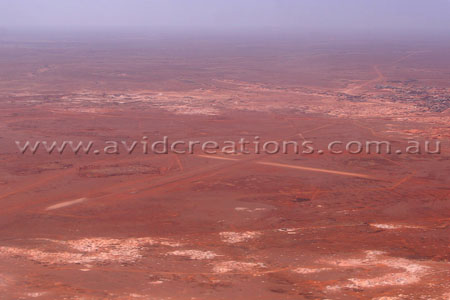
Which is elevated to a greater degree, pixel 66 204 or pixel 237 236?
pixel 66 204

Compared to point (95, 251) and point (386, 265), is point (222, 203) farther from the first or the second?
point (386, 265)

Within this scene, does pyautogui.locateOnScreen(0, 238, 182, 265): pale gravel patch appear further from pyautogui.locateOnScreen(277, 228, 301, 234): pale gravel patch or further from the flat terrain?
pyautogui.locateOnScreen(277, 228, 301, 234): pale gravel patch

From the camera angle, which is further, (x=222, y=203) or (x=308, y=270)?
(x=222, y=203)

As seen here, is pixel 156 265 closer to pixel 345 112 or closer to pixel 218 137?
pixel 218 137

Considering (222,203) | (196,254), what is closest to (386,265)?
(196,254)

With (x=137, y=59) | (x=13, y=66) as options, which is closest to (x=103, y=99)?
(x=13, y=66)

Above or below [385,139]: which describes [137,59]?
above
